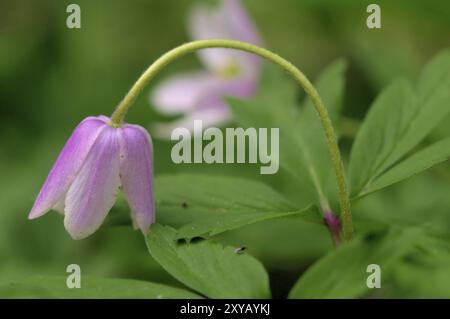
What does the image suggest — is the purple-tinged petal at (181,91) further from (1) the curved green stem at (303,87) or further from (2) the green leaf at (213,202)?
(1) the curved green stem at (303,87)

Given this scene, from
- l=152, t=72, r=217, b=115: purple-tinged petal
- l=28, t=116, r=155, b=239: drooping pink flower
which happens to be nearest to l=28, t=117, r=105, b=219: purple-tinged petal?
l=28, t=116, r=155, b=239: drooping pink flower

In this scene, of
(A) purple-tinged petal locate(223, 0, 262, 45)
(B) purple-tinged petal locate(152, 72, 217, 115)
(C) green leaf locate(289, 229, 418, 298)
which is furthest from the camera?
(B) purple-tinged petal locate(152, 72, 217, 115)

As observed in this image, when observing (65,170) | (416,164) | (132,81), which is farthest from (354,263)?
(132,81)

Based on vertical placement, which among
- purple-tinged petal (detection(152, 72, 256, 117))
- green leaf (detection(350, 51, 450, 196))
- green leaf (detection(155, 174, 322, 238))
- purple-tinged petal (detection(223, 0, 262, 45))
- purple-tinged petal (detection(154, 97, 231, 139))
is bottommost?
green leaf (detection(155, 174, 322, 238))

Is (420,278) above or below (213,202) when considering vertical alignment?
below

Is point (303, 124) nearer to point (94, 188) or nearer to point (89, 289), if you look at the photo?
point (94, 188)

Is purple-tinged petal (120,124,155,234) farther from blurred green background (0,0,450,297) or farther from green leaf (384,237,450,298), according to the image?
blurred green background (0,0,450,297)
